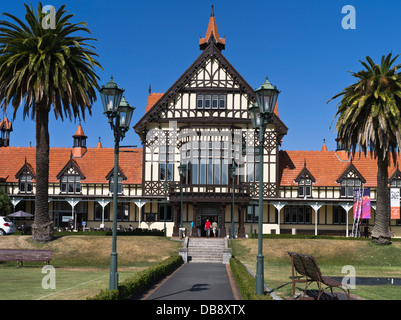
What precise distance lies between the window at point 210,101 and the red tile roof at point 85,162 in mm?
9344

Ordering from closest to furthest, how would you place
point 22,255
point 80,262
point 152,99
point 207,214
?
point 22,255, point 80,262, point 207,214, point 152,99

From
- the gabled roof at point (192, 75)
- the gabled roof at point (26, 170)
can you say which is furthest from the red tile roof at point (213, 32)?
the gabled roof at point (26, 170)

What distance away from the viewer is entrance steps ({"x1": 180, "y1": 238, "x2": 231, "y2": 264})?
35.1 meters

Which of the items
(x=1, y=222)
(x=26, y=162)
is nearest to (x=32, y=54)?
(x=1, y=222)

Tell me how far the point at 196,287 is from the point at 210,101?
32434 mm

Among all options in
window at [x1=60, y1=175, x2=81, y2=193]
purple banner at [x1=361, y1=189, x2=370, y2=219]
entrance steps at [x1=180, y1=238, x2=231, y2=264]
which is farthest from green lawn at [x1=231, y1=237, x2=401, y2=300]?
window at [x1=60, y1=175, x2=81, y2=193]

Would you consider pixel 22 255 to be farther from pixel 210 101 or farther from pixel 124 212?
pixel 210 101

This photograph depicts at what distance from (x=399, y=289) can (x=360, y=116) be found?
20.8 metres

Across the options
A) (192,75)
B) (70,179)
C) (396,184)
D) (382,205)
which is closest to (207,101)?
(192,75)

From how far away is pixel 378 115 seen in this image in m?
36.7

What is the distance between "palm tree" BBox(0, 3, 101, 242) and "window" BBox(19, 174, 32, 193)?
2058 centimetres

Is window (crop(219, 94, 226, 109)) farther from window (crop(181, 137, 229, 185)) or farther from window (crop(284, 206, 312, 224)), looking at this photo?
window (crop(284, 206, 312, 224))

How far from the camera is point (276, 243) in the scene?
38.7 m
